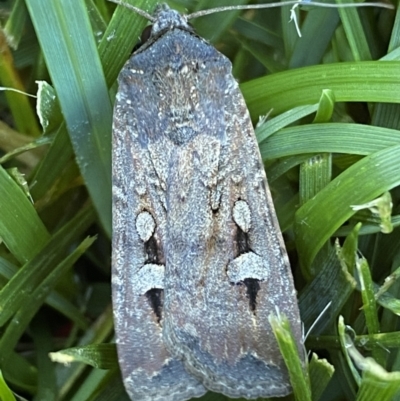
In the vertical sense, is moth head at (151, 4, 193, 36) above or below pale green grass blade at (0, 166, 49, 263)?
above

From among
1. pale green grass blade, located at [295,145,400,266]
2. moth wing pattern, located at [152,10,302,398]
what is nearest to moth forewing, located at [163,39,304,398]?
moth wing pattern, located at [152,10,302,398]

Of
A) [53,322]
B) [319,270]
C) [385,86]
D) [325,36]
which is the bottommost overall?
[53,322]

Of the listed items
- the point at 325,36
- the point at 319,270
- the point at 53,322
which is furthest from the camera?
the point at 53,322

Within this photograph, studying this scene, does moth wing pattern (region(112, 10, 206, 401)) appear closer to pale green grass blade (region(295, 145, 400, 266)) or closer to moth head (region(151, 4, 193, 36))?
→ moth head (region(151, 4, 193, 36))

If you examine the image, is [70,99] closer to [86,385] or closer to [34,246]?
[34,246]

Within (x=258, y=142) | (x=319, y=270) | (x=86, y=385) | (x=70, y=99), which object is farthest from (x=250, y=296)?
(x=70, y=99)

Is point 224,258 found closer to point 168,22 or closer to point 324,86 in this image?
point 324,86

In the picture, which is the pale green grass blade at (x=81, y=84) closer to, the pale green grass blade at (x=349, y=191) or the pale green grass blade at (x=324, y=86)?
the pale green grass blade at (x=324, y=86)

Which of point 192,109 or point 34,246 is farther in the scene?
point 34,246
